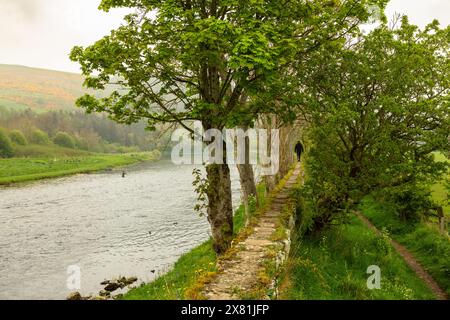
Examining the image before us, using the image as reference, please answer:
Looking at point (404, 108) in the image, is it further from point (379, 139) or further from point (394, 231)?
point (394, 231)

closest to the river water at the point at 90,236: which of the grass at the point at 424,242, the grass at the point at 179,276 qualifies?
the grass at the point at 179,276

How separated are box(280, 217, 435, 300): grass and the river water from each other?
8060mm

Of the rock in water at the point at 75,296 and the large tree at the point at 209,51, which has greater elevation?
the large tree at the point at 209,51

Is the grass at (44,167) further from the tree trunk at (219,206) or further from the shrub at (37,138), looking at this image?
the tree trunk at (219,206)

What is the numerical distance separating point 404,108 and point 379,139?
1.45 m

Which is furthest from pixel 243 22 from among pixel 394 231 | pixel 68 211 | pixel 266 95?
pixel 68 211

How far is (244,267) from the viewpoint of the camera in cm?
1086

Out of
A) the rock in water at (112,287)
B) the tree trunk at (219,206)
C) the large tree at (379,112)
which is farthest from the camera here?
the rock in water at (112,287)

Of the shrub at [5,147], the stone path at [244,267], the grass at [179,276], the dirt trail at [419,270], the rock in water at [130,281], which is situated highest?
the shrub at [5,147]

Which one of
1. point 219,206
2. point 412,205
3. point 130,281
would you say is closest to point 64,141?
point 130,281

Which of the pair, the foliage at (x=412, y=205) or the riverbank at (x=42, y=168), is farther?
the riverbank at (x=42, y=168)

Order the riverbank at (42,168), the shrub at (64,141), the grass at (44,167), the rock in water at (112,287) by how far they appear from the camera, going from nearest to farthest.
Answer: the rock in water at (112,287) → the riverbank at (42,168) → the grass at (44,167) → the shrub at (64,141)

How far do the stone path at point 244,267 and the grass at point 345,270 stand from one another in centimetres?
97

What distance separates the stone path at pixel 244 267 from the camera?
9258 millimetres
